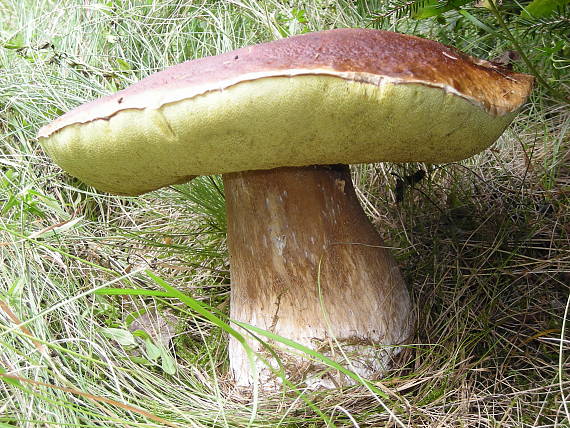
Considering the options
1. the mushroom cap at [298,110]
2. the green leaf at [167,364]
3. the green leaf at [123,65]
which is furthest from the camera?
the green leaf at [123,65]

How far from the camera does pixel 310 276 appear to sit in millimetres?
1347

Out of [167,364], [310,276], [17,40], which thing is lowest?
[167,364]

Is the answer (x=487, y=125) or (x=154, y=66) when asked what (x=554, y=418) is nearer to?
(x=487, y=125)

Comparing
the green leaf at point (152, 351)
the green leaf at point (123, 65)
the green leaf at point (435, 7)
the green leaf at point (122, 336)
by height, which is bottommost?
the green leaf at point (152, 351)

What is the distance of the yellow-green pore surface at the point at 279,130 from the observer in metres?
0.86

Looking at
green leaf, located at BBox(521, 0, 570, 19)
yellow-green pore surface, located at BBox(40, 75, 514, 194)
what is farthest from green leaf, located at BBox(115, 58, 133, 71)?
green leaf, located at BBox(521, 0, 570, 19)

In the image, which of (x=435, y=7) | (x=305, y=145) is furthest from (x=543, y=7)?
(x=305, y=145)

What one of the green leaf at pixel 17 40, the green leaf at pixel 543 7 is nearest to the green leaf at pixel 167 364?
the green leaf at pixel 543 7

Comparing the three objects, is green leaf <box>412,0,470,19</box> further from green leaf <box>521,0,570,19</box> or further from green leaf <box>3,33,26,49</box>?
green leaf <box>3,33,26,49</box>

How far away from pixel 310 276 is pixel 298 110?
58 cm

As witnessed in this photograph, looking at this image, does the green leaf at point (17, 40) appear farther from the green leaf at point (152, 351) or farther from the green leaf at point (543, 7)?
the green leaf at point (543, 7)

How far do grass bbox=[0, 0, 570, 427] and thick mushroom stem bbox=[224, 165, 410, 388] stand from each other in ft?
0.25

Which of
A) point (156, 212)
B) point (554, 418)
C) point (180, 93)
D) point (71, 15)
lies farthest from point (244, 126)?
point (71, 15)

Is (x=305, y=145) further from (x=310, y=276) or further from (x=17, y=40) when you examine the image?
(x=17, y=40)
